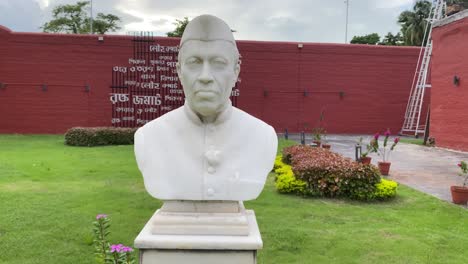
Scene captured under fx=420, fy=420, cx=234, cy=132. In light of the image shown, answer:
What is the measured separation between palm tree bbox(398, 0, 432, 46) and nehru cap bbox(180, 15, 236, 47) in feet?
99.7

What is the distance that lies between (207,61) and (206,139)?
40cm

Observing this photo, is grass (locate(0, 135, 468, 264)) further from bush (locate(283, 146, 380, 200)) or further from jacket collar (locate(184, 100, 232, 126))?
jacket collar (locate(184, 100, 232, 126))

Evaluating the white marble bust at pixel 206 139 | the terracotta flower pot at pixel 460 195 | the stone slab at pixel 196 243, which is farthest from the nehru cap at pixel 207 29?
the terracotta flower pot at pixel 460 195

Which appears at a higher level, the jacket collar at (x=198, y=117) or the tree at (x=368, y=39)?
the tree at (x=368, y=39)

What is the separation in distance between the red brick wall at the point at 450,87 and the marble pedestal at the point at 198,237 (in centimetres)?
1089

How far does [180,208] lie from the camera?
6.77 ft

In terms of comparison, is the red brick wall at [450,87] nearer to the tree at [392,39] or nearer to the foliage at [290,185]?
the foliage at [290,185]

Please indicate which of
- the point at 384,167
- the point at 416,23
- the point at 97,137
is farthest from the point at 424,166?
the point at 416,23

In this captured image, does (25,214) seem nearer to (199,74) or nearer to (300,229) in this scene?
(300,229)

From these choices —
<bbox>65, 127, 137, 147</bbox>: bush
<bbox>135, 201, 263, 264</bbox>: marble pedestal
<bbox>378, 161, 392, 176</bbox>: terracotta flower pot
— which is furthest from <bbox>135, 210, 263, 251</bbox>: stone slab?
<bbox>65, 127, 137, 147</bbox>: bush

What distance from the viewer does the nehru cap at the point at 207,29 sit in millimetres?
1942

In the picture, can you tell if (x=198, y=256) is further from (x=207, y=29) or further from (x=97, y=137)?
(x=97, y=137)

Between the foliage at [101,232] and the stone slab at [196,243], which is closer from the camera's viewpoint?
the stone slab at [196,243]

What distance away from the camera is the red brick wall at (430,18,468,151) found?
11242 millimetres
